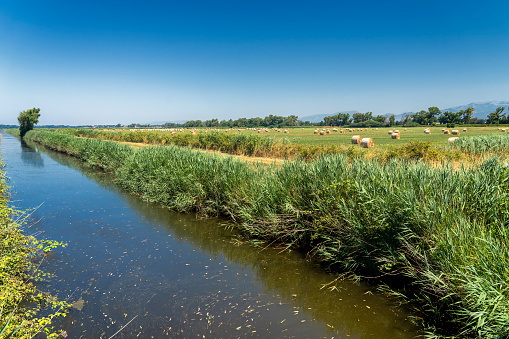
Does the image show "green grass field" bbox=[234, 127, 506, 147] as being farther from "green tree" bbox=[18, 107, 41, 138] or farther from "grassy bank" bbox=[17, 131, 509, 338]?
"green tree" bbox=[18, 107, 41, 138]

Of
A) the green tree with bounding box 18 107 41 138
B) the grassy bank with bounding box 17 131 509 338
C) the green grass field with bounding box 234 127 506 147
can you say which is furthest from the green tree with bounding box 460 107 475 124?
the green tree with bounding box 18 107 41 138

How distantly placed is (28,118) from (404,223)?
94495mm

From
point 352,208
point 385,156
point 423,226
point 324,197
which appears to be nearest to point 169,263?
point 324,197

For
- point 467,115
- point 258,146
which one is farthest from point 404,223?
point 467,115

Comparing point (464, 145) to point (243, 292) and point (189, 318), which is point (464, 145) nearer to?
point (243, 292)

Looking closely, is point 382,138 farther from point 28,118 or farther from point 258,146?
point 28,118

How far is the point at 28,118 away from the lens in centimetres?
7638

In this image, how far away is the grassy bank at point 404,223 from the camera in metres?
4.58

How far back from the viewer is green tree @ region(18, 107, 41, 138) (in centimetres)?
7675

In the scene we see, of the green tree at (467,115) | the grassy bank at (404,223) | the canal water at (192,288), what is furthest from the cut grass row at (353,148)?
the green tree at (467,115)

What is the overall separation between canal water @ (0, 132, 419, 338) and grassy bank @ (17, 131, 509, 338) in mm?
664

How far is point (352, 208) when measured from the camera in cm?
720

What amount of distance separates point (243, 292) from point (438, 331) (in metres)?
3.81

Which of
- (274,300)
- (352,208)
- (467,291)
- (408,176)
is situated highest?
(408,176)
